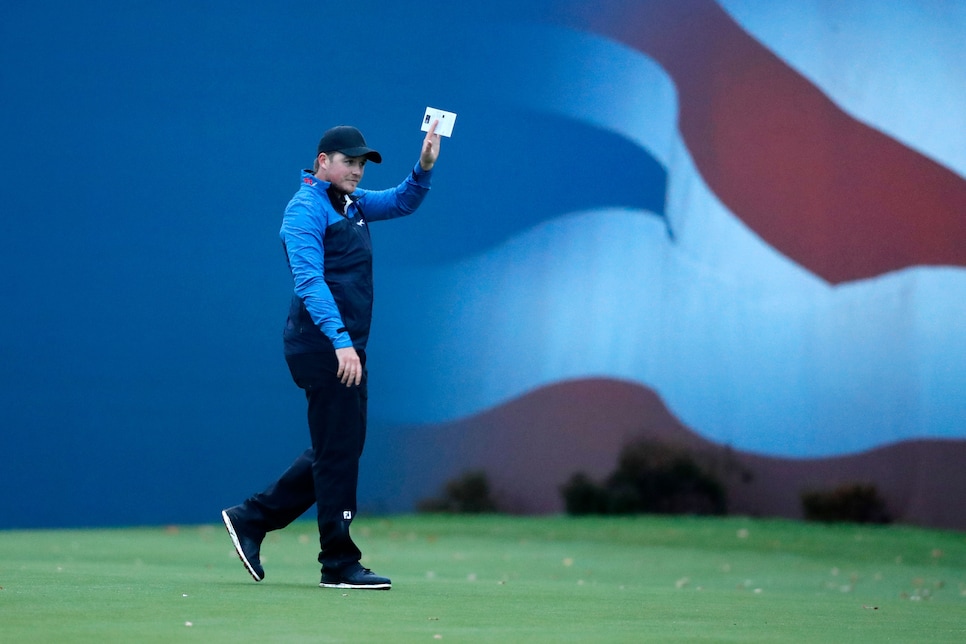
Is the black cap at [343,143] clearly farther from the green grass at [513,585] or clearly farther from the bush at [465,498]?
the bush at [465,498]

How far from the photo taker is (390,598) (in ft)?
13.3

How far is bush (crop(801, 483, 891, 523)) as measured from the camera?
9734 mm

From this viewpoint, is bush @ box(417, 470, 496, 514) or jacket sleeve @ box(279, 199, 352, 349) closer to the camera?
jacket sleeve @ box(279, 199, 352, 349)

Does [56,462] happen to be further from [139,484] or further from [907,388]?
[907,388]

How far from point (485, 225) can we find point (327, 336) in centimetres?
622

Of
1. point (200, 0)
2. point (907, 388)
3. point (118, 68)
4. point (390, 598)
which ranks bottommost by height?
point (390, 598)

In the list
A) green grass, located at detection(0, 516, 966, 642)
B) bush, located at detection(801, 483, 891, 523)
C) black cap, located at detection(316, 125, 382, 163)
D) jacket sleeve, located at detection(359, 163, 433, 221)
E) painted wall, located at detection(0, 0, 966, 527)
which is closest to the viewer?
green grass, located at detection(0, 516, 966, 642)

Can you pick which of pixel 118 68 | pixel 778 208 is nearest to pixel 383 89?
pixel 118 68

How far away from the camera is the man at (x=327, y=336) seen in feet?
13.8

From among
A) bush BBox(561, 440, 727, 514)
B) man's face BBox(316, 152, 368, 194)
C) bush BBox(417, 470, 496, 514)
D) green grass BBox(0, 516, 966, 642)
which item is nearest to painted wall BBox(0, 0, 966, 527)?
bush BBox(417, 470, 496, 514)

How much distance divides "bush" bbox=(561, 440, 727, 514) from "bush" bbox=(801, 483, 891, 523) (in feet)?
2.33

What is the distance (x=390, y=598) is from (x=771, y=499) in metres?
6.46

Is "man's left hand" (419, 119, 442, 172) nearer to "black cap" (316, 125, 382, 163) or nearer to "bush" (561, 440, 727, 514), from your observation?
"black cap" (316, 125, 382, 163)

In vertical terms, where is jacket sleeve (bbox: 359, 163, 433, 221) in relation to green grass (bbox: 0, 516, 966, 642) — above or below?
above
